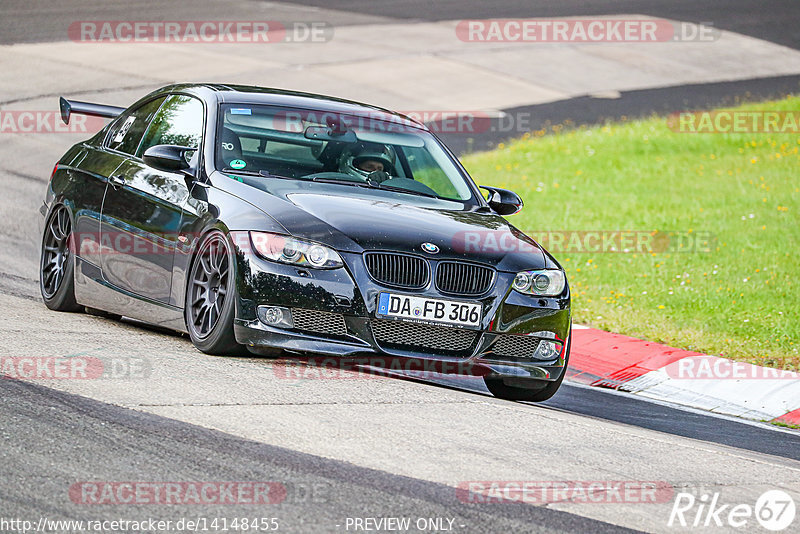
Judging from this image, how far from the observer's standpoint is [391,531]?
178 inches

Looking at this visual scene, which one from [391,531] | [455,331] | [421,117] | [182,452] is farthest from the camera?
[421,117]

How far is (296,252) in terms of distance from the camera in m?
6.89

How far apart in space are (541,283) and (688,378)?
2.63m

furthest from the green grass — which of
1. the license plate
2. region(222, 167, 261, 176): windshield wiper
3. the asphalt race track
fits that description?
region(222, 167, 261, 176): windshield wiper

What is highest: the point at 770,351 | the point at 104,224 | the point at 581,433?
the point at 104,224

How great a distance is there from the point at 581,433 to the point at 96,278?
372 cm

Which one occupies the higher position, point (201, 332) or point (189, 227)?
point (189, 227)

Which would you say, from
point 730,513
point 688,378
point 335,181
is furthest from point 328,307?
point 688,378

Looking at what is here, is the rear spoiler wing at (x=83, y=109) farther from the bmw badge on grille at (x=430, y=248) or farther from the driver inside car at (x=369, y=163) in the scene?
the bmw badge on grille at (x=430, y=248)

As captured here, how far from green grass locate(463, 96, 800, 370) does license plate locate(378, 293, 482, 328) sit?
395 cm

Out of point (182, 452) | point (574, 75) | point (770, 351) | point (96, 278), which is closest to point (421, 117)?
point (574, 75)

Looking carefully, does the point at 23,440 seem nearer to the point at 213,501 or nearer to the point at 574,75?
the point at 213,501

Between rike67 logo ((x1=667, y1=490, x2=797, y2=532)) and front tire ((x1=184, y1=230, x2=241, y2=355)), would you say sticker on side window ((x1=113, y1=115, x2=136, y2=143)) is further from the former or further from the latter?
rike67 logo ((x1=667, y1=490, x2=797, y2=532))

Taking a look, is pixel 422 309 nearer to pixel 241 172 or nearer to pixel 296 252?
pixel 296 252
